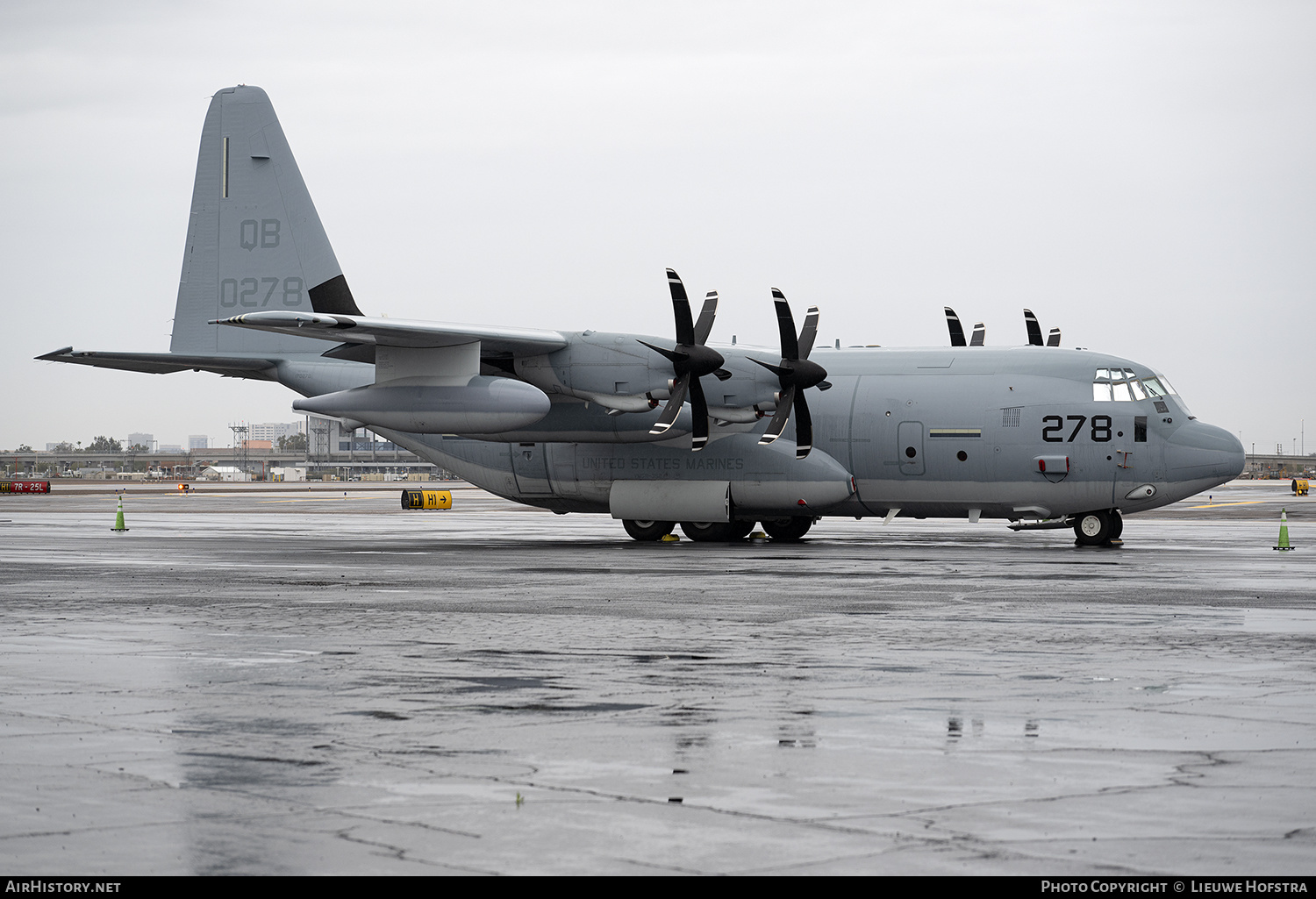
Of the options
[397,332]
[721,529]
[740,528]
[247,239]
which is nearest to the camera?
[397,332]

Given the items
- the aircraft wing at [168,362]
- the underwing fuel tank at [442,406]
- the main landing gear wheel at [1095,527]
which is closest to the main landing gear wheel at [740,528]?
the underwing fuel tank at [442,406]

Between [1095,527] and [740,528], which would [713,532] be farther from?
[1095,527]

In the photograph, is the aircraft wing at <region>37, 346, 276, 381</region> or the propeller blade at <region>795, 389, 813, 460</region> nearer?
the propeller blade at <region>795, 389, 813, 460</region>

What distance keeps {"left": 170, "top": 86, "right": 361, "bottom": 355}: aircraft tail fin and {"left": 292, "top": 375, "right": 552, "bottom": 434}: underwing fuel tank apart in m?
5.17

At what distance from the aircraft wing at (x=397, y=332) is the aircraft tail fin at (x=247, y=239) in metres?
5.74

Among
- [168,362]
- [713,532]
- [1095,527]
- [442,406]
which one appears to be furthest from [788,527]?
[168,362]

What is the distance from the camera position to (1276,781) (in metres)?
7.00

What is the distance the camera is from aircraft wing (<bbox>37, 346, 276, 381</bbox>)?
3203cm

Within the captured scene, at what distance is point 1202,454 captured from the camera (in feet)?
92.2

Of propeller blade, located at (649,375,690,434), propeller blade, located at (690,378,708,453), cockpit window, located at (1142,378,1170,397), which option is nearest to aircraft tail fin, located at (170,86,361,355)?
propeller blade, located at (649,375,690,434)

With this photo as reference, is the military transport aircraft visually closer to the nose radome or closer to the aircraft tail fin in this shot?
the nose radome

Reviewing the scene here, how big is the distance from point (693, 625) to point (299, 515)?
41.0 meters

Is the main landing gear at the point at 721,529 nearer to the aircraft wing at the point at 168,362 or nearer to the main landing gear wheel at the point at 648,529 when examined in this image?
the main landing gear wheel at the point at 648,529

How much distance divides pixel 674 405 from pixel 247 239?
13430mm
